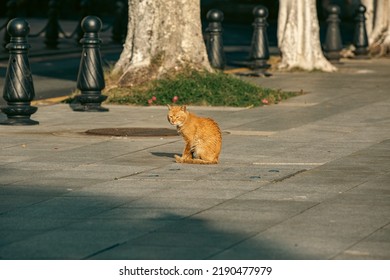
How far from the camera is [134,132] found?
14.5 m

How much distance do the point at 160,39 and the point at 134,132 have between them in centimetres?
484

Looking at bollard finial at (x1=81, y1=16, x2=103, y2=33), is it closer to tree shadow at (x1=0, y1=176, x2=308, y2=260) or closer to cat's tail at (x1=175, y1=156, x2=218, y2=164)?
cat's tail at (x1=175, y1=156, x2=218, y2=164)

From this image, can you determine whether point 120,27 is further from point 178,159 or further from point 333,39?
point 178,159

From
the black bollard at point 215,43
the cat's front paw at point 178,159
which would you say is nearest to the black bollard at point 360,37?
the black bollard at point 215,43

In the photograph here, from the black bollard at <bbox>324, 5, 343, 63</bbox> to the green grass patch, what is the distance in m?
7.52

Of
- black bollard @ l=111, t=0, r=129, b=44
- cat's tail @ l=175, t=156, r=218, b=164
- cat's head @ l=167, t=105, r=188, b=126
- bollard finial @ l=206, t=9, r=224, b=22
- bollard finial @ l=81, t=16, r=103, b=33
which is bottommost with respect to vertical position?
black bollard @ l=111, t=0, r=129, b=44

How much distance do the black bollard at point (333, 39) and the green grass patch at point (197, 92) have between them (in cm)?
752

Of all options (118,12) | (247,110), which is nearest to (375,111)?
(247,110)

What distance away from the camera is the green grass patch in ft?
58.6

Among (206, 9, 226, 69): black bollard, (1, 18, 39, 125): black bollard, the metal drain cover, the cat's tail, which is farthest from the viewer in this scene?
(206, 9, 226, 69): black bollard

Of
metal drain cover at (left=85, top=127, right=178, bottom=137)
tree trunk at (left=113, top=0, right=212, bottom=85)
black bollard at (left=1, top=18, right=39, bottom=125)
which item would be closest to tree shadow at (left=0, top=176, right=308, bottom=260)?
metal drain cover at (left=85, top=127, right=178, bottom=137)

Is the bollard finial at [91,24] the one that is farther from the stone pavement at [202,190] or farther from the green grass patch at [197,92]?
the green grass patch at [197,92]

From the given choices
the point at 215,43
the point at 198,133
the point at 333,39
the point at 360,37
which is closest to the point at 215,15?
the point at 215,43
